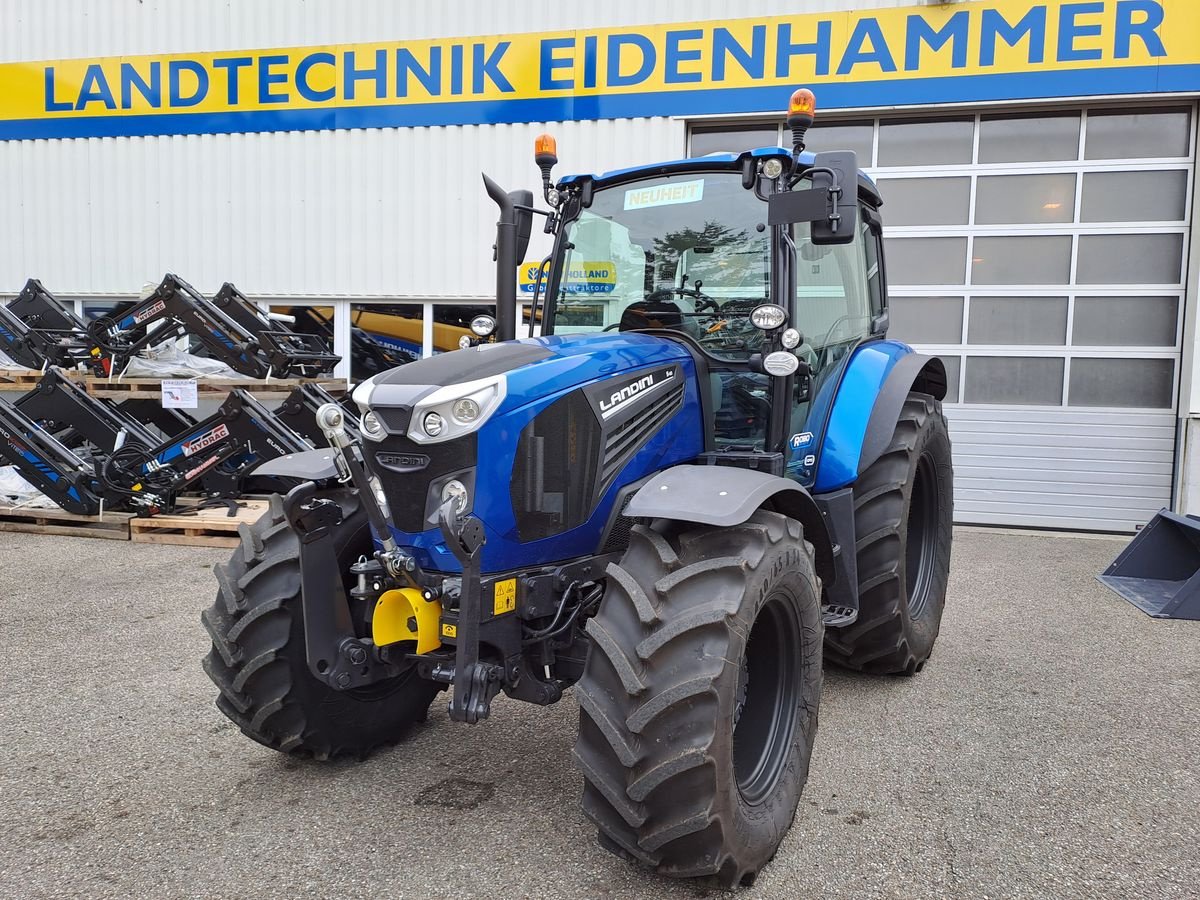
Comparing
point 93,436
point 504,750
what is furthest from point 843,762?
point 93,436

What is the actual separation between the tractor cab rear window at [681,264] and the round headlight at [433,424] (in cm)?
117

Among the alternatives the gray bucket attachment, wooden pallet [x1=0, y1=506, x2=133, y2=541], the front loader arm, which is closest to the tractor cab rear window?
the gray bucket attachment

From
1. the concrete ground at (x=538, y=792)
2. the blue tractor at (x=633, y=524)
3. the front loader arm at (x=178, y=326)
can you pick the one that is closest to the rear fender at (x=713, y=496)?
the blue tractor at (x=633, y=524)

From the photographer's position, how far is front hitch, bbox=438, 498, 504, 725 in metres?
2.46

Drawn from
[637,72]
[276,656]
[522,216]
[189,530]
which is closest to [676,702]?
[276,656]

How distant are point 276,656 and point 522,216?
1.91 m

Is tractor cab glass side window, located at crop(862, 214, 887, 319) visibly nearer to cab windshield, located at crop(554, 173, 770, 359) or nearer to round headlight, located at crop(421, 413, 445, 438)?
cab windshield, located at crop(554, 173, 770, 359)

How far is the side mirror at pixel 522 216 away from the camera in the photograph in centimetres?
357

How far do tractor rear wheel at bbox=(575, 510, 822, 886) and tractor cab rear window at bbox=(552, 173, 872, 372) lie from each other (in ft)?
3.44

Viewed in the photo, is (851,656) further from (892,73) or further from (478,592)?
(892,73)

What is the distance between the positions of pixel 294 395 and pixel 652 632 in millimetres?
6158

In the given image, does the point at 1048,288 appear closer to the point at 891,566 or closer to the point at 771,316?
the point at 891,566

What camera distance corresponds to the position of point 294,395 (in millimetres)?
7797

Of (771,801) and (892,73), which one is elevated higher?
(892,73)
